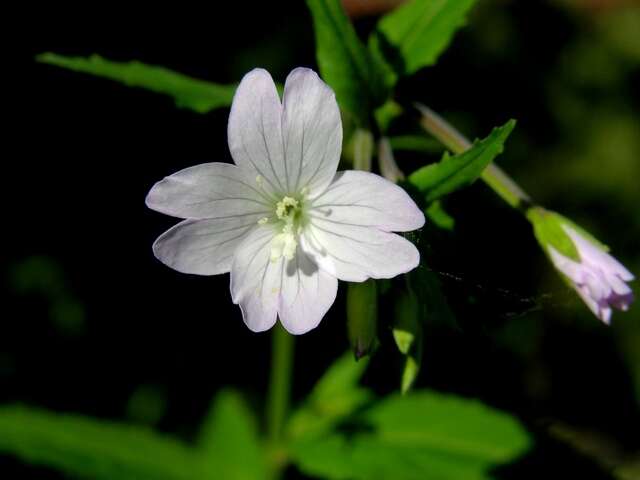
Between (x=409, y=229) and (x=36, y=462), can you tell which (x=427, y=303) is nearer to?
(x=409, y=229)

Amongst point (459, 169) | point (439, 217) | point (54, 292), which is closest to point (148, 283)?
point (54, 292)

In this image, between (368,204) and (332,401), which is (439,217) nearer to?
(368,204)

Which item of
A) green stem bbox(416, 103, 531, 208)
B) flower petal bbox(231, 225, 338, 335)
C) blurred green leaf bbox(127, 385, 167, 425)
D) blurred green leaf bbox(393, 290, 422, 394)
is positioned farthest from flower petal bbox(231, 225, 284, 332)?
blurred green leaf bbox(127, 385, 167, 425)

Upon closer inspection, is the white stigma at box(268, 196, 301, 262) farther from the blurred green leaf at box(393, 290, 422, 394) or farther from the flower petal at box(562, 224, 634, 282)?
the flower petal at box(562, 224, 634, 282)

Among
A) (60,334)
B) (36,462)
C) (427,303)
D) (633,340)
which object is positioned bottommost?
(427,303)

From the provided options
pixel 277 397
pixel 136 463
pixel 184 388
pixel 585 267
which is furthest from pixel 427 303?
pixel 184 388

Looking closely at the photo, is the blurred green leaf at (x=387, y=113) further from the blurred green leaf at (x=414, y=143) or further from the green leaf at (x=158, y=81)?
the green leaf at (x=158, y=81)
